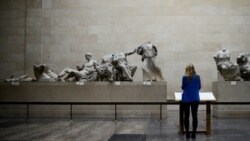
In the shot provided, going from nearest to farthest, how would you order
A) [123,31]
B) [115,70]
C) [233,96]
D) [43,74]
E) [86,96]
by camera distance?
[233,96] → [86,96] → [115,70] → [43,74] → [123,31]

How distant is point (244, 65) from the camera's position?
14789 mm

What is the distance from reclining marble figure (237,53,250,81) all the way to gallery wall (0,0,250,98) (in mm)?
3410

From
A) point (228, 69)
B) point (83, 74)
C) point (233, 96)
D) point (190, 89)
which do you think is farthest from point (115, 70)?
point (190, 89)

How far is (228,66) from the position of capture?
14195 millimetres

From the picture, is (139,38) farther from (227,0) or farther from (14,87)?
(14,87)

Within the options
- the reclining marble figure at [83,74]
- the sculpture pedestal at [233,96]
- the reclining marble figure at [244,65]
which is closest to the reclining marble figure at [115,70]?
the reclining marble figure at [83,74]

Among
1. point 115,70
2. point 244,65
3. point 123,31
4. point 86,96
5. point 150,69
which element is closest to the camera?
point 86,96

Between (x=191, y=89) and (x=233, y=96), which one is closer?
(x=191, y=89)

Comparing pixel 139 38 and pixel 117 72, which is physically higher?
pixel 139 38

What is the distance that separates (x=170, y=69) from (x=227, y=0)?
4449mm

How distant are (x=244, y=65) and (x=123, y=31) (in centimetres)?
647

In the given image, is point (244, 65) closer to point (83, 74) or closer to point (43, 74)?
point (83, 74)

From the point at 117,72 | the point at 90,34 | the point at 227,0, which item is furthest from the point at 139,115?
the point at 227,0

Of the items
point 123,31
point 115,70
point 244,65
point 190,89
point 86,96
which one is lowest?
point 86,96
